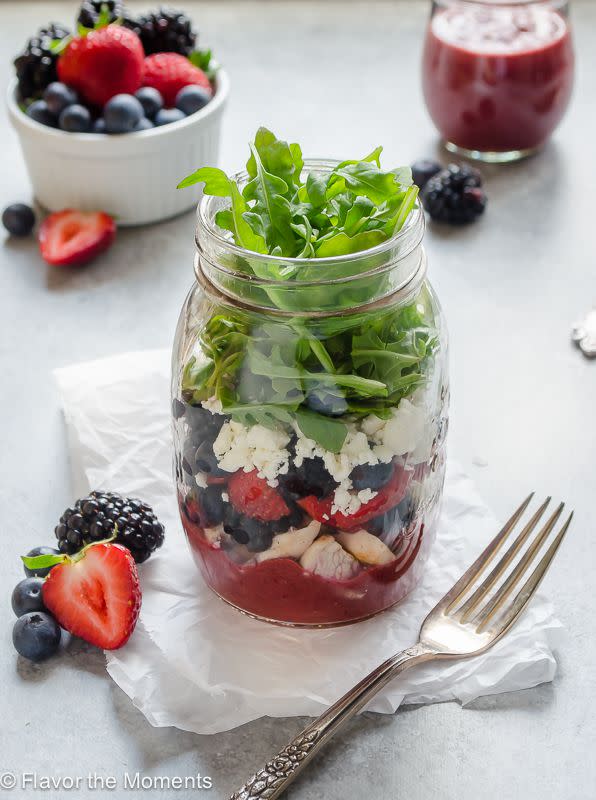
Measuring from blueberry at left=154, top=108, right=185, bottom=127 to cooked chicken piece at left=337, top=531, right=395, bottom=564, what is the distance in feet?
2.63

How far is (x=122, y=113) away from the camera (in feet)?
4.47

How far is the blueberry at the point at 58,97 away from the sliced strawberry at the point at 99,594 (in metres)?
0.76

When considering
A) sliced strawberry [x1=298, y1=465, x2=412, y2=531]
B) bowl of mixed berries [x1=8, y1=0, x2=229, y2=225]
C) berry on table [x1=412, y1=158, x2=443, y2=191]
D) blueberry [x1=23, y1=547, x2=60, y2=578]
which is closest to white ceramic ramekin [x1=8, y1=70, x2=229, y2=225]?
bowl of mixed berries [x1=8, y1=0, x2=229, y2=225]

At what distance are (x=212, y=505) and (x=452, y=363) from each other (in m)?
0.50

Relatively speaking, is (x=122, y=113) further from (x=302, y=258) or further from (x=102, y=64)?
(x=302, y=258)

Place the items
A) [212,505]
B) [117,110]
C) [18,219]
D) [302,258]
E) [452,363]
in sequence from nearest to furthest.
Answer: [302,258] → [212,505] → [452,363] → [117,110] → [18,219]

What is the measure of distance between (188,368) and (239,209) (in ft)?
0.49

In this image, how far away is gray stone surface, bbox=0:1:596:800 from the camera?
792 millimetres

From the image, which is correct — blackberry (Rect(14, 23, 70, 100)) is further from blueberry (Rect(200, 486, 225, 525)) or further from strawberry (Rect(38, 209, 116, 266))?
blueberry (Rect(200, 486, 225, 525))

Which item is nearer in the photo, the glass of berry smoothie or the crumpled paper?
the crumpled paper

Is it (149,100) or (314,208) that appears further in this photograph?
(149,100)

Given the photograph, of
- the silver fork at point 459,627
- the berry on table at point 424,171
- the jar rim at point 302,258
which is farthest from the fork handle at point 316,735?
the berry on table at point 424,171

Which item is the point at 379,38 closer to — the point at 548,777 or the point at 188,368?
the point at 188,368

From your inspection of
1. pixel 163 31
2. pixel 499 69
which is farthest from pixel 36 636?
pixel 499 69
